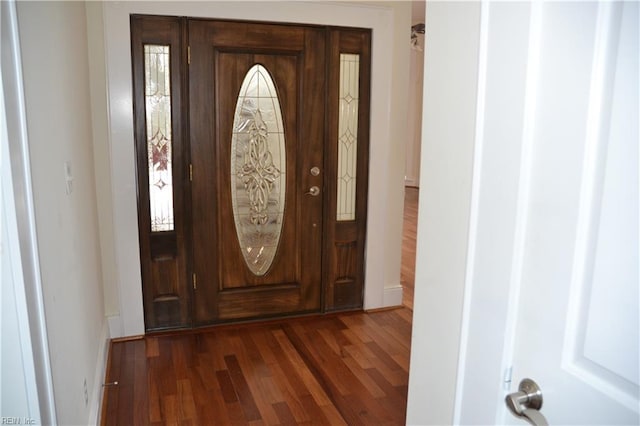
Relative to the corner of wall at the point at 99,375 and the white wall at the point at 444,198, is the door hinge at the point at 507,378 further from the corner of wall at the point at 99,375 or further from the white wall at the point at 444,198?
the corner of wall at the point at 99,375

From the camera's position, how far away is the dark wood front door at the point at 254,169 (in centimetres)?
328

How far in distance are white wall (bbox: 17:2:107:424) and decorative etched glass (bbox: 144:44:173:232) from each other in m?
0.48

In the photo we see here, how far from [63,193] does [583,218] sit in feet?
5.83

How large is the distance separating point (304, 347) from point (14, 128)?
2405 mm

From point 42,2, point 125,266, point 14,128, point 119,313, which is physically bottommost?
point 119,313

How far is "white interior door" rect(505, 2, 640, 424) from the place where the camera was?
Result: 743 millimetres

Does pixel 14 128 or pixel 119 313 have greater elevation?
pixel 14 128

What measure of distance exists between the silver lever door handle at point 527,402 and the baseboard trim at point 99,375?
6.32 feet

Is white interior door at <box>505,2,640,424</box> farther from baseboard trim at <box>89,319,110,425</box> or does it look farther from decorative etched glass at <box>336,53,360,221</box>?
decorative etched glass at <box>336,53,360,221</box>

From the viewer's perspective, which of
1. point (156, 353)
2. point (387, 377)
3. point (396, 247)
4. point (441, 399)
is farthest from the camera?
point (396, 247)

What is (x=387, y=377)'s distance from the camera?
9.52 feet

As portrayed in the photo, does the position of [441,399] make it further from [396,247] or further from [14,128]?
[396,247]

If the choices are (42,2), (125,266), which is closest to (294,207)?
(125,266)

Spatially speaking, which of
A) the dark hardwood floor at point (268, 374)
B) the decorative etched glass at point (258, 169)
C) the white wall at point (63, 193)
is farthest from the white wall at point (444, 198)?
the decorative etched glass at point (258, 169)
